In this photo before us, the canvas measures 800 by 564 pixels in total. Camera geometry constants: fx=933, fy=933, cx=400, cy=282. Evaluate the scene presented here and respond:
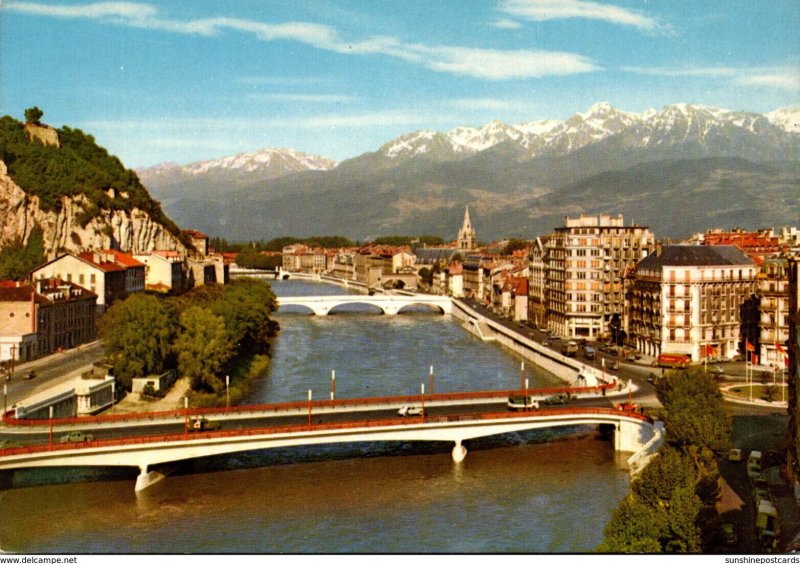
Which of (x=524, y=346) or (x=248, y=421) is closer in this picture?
(x=248, y=421)

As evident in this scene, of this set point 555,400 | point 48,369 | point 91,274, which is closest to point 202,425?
point 555,400

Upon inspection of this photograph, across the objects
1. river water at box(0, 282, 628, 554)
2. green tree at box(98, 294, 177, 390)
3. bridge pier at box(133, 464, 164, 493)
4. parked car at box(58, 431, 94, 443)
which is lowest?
river water at box(0, 282, 628, 554)

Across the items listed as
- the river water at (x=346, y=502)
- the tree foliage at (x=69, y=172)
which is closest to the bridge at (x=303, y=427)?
the river water at (x=346, y=502)

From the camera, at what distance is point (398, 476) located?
32.5 m

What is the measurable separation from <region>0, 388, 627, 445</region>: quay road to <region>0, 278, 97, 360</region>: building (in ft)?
51.9

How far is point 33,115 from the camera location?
295ft

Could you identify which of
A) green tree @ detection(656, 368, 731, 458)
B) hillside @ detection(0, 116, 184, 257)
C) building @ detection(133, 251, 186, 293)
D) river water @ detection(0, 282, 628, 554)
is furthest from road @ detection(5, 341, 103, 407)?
hillside @ detection(0, 116, 184, 257)

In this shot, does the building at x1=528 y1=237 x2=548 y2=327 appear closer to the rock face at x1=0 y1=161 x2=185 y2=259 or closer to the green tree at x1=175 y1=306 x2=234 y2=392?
the green tree at x1=175 y1=306 x2=234 y2=392

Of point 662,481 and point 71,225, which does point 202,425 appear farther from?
point 71,225

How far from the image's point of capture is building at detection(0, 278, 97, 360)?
158 ft

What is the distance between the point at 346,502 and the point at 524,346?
35.9 meters

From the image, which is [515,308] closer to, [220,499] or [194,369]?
[194,369]

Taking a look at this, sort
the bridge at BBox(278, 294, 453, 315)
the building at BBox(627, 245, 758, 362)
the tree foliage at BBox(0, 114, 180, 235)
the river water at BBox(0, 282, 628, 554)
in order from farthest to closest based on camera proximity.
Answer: the bridge at BBox(278, 294, 453, 315) → the tree foliage at BBox(0, 114, 180, 235) → the building at BBox(627, 245, 758, 362) → the river water at BBox(0, 282, 628, 554)

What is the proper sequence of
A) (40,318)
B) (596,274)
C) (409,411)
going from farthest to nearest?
1. (596,274)
2. (40,318)
3. (409,411)
